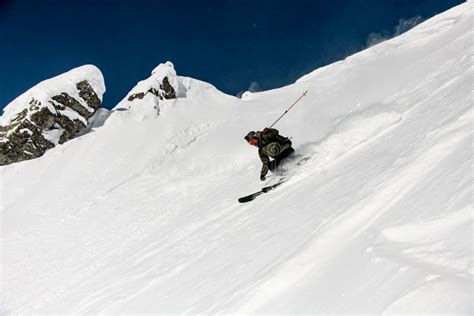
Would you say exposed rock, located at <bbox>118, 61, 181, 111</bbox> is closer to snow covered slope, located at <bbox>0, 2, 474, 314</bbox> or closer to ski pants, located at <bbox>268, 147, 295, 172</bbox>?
snow covered slope, located at <bbox>0, 2, 474, 314</bbox>

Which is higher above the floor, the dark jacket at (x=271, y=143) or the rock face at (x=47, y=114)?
the rock face at (x=47, y=114)

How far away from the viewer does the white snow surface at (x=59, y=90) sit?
30.3 m

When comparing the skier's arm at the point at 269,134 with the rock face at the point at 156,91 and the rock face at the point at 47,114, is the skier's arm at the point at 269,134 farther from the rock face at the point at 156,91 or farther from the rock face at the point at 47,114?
the rock face at the point at 47,114

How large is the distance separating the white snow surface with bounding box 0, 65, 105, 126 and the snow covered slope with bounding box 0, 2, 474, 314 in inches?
145

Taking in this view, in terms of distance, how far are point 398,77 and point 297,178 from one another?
13691mm

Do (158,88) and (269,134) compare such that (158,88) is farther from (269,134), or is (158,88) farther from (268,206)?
(268,206)

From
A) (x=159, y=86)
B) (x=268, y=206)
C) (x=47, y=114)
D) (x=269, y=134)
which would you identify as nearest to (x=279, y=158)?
(x=269, y=134)

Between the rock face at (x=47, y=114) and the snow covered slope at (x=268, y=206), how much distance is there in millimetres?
1139

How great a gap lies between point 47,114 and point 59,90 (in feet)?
8.72

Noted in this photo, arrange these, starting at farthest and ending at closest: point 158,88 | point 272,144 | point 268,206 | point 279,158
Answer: point 158,88
point 279,158
point 272,144
point 268,206

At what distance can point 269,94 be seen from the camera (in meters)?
31.9

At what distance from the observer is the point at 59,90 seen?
3100cm

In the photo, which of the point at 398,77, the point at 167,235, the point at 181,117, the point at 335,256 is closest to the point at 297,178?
the point at 167,235

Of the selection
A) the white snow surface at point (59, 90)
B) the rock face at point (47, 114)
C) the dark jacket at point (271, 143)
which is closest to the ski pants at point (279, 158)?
the dark jacket at point (271, 143)
